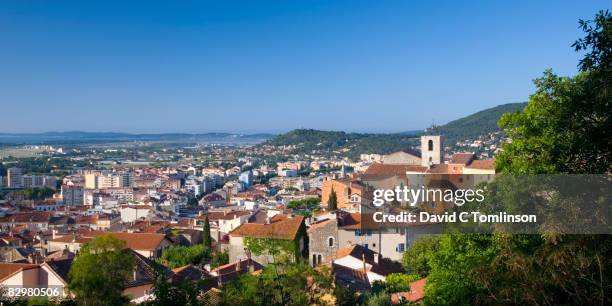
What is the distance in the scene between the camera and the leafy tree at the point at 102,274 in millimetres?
11336

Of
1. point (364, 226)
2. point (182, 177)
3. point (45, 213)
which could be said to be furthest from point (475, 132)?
point (364, 226)

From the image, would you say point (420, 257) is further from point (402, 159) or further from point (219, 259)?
point (402, 159)

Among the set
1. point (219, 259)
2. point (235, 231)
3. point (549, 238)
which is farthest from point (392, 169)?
point (549, 238)

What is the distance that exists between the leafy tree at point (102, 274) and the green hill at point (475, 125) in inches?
5471

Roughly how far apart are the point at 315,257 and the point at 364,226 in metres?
2.43

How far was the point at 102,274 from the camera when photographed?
41.1 feet

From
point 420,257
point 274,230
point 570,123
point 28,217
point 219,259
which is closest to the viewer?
point 570,123

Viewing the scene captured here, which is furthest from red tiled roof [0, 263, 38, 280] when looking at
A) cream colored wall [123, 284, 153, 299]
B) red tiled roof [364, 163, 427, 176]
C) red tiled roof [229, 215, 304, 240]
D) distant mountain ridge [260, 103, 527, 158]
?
distant mountain ridge [260, 103, 527, 158]

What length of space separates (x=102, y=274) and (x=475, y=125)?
165m

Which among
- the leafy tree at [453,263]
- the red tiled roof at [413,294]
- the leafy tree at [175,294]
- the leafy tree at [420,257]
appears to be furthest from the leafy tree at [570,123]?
the leafy tree at [420,257]

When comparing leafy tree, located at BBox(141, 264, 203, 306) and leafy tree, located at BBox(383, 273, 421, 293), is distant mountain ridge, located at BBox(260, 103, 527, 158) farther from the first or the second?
leafy tree, located at BBox(141, 264, 203, 306)

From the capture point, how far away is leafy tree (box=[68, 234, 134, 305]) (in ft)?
37.2

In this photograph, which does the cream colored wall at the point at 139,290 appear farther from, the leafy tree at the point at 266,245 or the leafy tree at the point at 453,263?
the leafy tree at the point at 453,263

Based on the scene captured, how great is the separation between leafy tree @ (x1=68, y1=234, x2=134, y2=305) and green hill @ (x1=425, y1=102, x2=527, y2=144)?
13897 cm
